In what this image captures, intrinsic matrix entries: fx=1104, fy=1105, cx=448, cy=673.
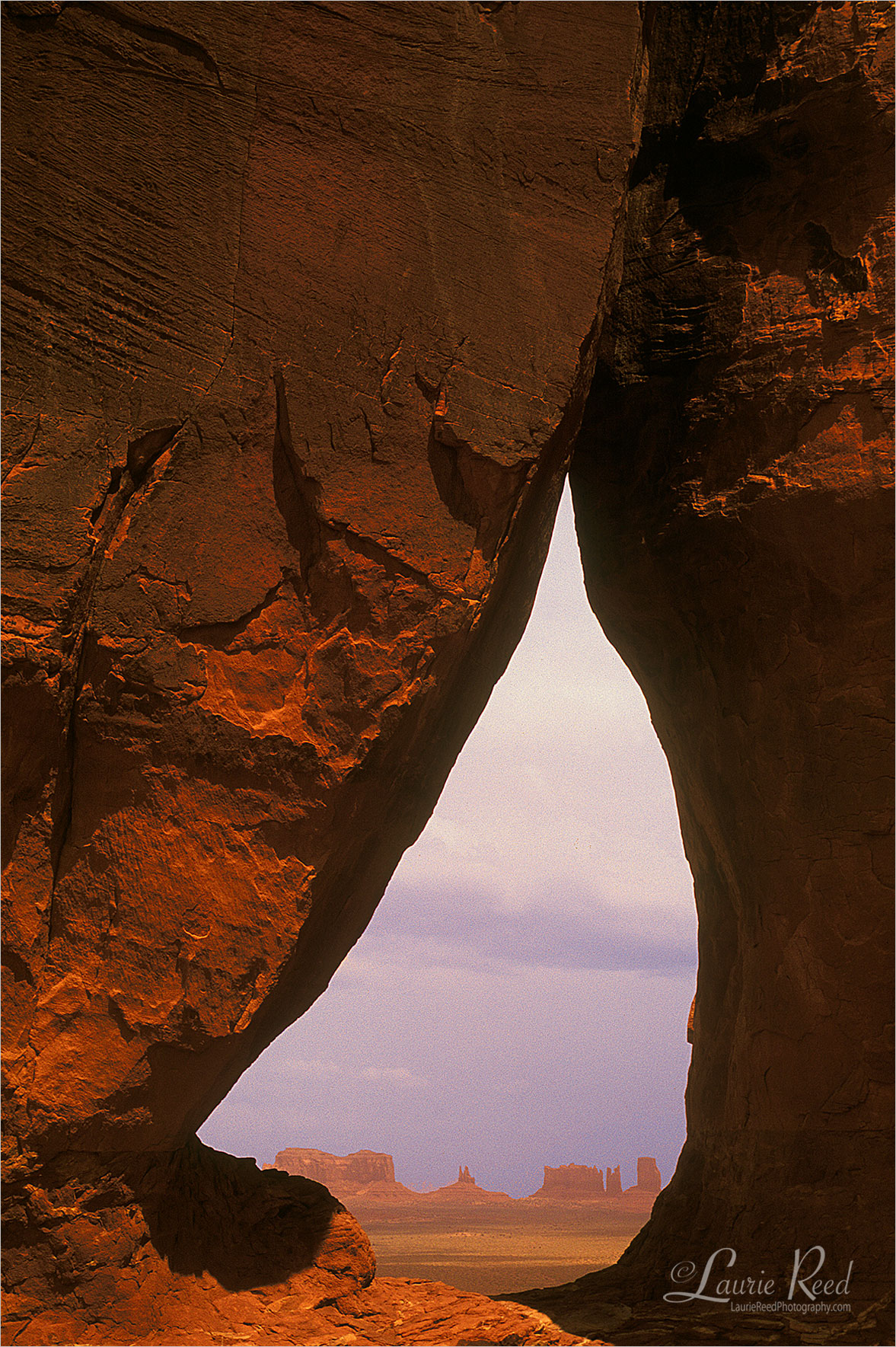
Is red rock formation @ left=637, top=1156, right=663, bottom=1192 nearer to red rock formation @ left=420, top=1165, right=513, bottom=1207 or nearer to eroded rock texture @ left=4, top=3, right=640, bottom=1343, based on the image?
red rock formation @ left=420, top=1165, right=513, bottom=1207

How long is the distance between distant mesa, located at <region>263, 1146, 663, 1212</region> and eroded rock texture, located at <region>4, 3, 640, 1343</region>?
16088 mm

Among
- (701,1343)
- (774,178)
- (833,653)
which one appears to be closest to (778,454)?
(833,653)

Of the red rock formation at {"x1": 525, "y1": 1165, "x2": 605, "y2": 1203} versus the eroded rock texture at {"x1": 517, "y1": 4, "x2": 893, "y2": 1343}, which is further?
the red rock formation at {"x1": 525, "y1": 1165, "x2": 605, "y2": 1203}

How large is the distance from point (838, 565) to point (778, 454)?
1.50 feet

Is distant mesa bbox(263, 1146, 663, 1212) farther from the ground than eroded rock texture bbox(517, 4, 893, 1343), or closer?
closer

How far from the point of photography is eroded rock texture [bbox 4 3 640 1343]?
10.2ft

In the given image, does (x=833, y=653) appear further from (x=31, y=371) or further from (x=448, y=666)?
(x=31, y=371)
